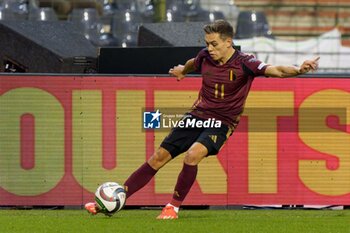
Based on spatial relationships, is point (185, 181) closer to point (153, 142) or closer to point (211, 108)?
point (211, 108)

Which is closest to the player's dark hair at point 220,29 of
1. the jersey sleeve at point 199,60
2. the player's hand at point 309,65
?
the jersey sleeve at point 199,60

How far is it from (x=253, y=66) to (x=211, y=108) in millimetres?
549

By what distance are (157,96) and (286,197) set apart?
177 cm

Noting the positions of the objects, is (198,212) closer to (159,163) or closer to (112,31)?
(159,163)

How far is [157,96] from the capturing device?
41.4ft

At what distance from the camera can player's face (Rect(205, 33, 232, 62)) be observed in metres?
10.3

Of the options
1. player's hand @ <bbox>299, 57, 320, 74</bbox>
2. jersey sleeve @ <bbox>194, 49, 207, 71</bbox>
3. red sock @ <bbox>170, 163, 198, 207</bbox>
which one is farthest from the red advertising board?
player's hand @ <bbox>299, 57, 320, 74</bbox>

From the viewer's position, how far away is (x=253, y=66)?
33.8 ft

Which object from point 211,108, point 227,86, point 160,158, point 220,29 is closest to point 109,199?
point 160,158

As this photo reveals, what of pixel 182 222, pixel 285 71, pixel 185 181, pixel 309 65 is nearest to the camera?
pixel 309 65

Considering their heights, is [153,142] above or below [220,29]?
below

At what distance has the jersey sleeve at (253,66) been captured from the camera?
33.4ft

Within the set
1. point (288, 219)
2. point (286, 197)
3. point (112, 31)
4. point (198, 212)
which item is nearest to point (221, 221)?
A: point (288, 219)

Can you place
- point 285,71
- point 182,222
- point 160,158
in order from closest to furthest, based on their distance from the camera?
point 285,71 → point 182,222 → point 160,158
